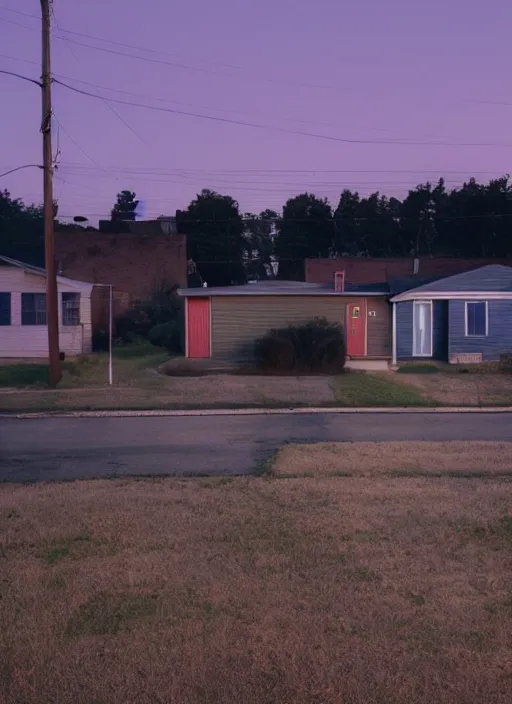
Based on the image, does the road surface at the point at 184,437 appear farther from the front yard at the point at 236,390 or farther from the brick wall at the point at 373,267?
the brick wall at the point at 373,267

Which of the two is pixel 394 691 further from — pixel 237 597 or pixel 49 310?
pixel 49 310

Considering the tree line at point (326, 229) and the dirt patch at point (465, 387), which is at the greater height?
the tree line at point (326, 229)

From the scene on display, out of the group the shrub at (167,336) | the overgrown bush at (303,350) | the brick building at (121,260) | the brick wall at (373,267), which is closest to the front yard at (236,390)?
the overgrown bush at (303,350)

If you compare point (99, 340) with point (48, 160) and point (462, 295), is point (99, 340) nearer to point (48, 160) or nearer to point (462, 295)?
point (462, 295)

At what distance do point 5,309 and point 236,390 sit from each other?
12.0 m

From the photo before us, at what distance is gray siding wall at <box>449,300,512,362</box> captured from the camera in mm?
29984

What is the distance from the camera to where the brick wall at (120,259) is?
45.2 meters

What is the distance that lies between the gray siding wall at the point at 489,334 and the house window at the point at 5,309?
1524cm

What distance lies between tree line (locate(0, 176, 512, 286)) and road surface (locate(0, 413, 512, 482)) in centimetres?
4187

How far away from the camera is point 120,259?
4556 cm

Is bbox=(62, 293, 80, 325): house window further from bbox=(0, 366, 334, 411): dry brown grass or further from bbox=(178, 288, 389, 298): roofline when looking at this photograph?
bbox=(0, 366, 334, 411): dry brown grass

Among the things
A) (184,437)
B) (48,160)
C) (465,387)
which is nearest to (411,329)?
(465,387)

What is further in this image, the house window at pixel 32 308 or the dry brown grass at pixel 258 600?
the house window at pixel 32 308

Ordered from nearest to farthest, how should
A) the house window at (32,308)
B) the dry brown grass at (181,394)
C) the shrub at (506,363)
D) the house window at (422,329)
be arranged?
1. the dry brown grass at (181,394)
2. the shrub at (506,363)
3. the house window at (32,308)
4. the house window at (422,329)
